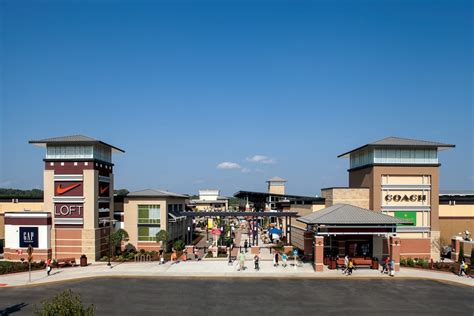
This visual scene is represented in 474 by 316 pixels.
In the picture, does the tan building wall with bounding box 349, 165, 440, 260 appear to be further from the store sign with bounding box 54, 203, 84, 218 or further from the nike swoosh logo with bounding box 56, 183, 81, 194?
the nike swoosh logo with bounding box 56, 183, 81, 194

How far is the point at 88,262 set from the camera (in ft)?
143

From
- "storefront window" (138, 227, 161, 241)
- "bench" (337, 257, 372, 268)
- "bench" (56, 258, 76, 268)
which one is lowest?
"bench" (56, 258, 76, 268)

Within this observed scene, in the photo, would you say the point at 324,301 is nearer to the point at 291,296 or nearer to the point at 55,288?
the point at 291,296

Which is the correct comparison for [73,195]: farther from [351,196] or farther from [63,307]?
[63,307]

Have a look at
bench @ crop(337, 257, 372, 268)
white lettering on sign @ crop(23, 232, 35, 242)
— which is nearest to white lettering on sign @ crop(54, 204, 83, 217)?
white lettering on sign @ crop(23, 232, 35, 242)

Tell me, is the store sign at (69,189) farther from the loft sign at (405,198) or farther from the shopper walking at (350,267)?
the loft sign at (405,198)

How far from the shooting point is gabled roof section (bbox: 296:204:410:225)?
39000mm

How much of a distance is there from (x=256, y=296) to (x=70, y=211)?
2496cm

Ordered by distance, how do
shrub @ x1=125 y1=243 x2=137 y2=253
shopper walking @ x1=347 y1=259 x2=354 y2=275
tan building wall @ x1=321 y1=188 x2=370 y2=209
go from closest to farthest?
1. shopper walking @ x1=347 y1=259 x2=354 y2=275
2. tan building wall @ x1=321 y1=188 x2=370 y2=209
3. shrub @ x1=125 y1=243 x2=137 y2=253

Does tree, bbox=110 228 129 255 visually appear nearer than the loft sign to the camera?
No

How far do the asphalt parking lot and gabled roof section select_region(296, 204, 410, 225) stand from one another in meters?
5.99

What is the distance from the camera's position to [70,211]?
147 ft

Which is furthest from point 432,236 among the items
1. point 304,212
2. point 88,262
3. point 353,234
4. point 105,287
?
point 88,262

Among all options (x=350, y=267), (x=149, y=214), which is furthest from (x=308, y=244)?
(x=149, y=214)
